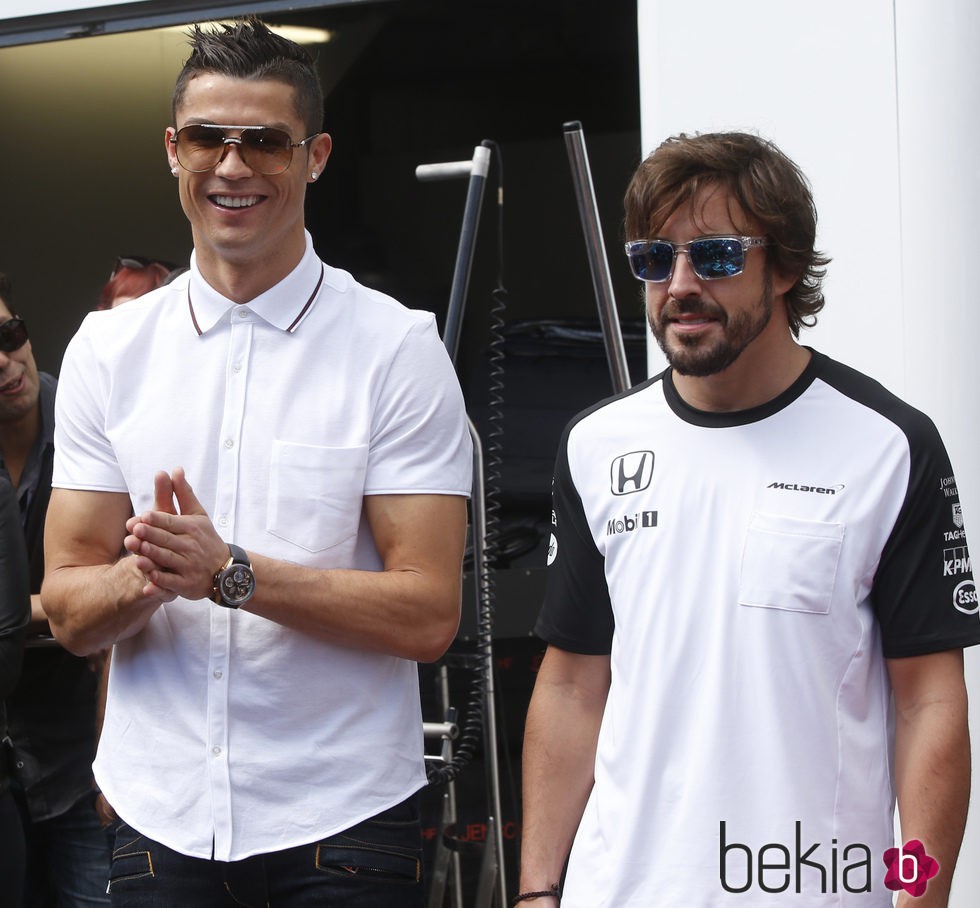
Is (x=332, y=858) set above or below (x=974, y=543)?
below

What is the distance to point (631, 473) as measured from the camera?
1.78 m

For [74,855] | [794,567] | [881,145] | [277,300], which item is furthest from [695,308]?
[74,855]

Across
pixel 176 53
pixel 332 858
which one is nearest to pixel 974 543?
pixel 332 858

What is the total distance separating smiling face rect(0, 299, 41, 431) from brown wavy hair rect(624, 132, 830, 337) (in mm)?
1860

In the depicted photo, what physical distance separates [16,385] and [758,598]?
214cm

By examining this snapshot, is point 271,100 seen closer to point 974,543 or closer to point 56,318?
point 974,543

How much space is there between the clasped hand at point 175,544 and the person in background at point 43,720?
1.35m

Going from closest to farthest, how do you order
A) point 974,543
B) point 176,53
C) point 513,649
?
point 974,543, point 513,649, point 176,53

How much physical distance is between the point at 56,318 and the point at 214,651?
5708 mm

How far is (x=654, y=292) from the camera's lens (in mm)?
1791

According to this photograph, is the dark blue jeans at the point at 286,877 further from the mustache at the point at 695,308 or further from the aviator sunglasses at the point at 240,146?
the aviator sunglasses at the point at 240,146

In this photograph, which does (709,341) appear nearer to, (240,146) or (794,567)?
(794,567)

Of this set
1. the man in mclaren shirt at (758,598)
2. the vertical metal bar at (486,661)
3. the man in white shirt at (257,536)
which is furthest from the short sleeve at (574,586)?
the vertical metal bar at (486,661)

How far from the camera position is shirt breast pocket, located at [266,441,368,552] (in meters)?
1.88
